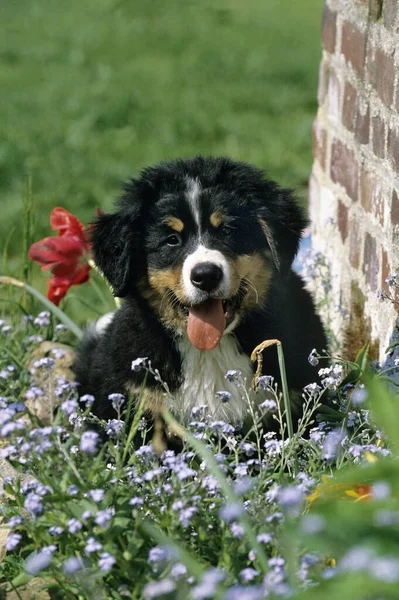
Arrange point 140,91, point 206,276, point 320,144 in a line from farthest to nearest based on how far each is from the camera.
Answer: point 140,91, point 320,144, point 206,276

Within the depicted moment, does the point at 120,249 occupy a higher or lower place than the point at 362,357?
higher

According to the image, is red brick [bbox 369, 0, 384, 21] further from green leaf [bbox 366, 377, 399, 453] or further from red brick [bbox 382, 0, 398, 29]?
green leaf [bbox 366, 377, 399, 453]

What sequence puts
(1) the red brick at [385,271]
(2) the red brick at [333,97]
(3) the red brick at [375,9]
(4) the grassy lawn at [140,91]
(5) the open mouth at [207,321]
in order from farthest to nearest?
(4) the grassy lawn at [140,91] < (2) the red brick at [333,97] < (3) the red brick at [375,9] < (1) the red brick at [385,271] < (5) the open mouth at [207,321]

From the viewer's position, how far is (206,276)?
3.12 meters

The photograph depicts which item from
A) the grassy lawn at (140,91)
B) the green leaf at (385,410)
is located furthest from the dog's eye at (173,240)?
the grassy lawn at (140,91)

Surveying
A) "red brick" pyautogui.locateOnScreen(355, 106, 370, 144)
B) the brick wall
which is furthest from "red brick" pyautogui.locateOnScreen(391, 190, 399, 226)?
"red brick" pyautogui.locateOnScreen(355, 106, 370, 144)

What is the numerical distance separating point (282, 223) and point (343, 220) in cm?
84

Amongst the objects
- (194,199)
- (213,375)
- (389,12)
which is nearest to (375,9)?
(389,12)

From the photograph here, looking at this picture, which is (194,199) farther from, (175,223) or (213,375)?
(213,375)

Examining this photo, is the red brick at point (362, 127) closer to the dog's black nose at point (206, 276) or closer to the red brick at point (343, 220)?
the red brick at point (343, 220)

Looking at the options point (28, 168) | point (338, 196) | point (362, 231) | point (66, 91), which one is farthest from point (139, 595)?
point (66, 91)

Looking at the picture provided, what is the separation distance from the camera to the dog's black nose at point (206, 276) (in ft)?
10.2

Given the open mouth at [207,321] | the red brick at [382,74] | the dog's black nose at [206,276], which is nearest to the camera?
the dog's black nose at [206,276]

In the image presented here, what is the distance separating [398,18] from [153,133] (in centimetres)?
498
